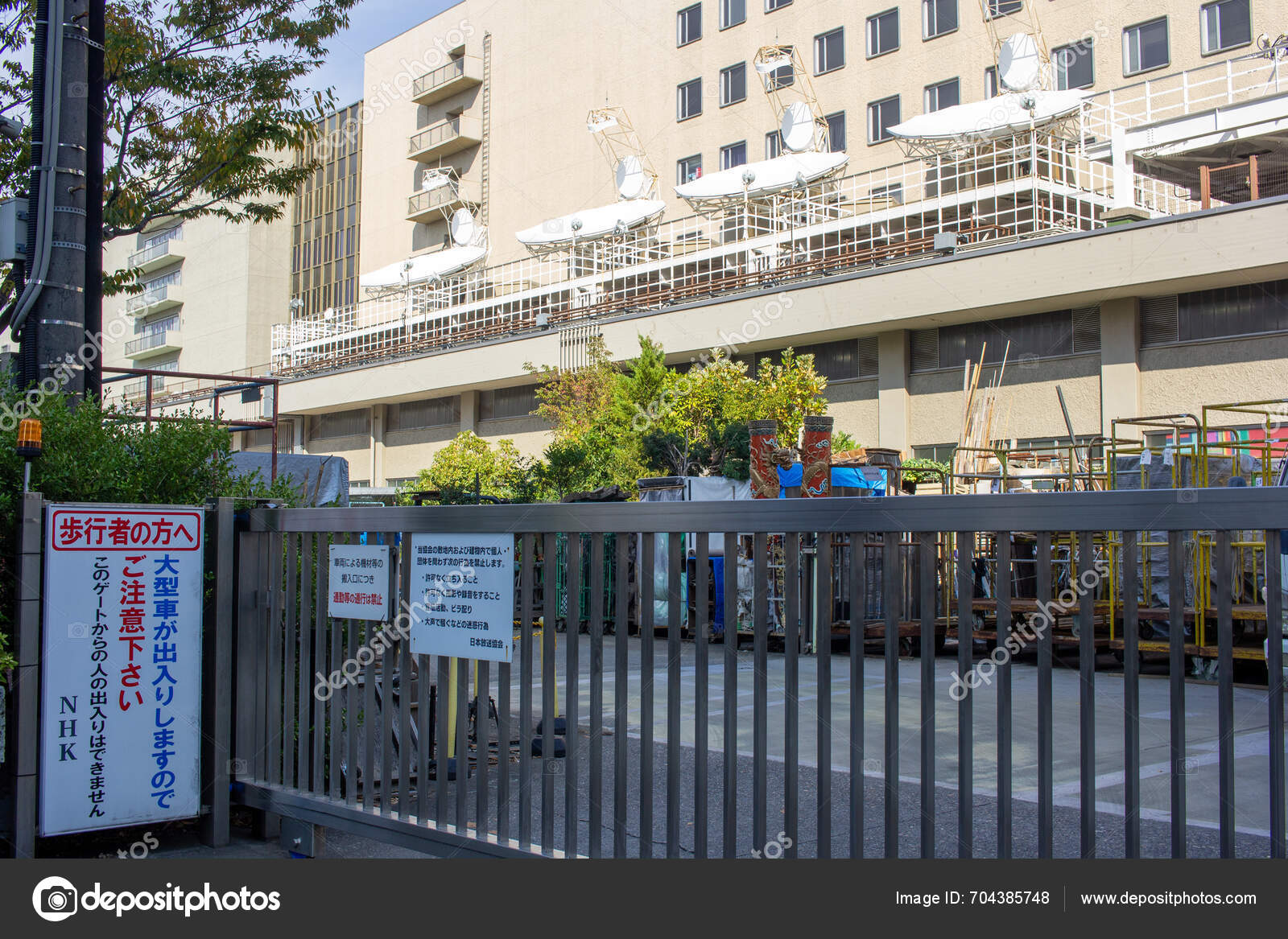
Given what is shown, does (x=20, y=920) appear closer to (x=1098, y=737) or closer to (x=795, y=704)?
(x=795, y=704)

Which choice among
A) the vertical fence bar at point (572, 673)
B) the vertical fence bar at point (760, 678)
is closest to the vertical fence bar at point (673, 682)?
the vertical fence bar at point (760, 678)

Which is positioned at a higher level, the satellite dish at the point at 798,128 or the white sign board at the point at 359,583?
the satellite dish at the point at 798,128

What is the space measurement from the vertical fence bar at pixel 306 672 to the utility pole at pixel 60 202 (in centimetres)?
231

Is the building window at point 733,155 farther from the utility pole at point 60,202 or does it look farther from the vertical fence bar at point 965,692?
the vertical fence bar at point 965,692

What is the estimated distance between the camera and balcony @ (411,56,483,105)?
4928 cm

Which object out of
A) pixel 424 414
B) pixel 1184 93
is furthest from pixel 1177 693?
pixel 424 414

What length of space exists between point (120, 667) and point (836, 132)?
3335 cm

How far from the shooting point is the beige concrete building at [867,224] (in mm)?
23469

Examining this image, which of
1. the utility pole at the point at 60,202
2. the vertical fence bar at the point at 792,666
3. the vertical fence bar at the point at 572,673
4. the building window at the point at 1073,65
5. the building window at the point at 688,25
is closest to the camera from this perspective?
the vertical fence bar at the point at 792,666

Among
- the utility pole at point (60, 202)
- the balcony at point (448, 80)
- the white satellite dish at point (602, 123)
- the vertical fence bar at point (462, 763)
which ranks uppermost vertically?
→ the balcony at point (448, 80)

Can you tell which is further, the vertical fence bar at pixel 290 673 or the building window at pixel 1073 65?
the building window at pixel 1073 65

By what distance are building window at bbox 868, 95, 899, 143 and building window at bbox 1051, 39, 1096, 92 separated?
4905mm

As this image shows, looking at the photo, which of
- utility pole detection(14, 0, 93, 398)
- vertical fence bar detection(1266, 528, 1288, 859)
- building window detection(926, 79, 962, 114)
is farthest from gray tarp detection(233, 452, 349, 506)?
building window detection(926, 79, 962, 114)

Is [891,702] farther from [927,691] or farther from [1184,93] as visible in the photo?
[1184,93]
